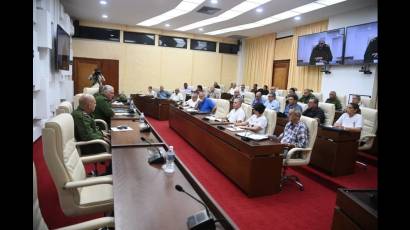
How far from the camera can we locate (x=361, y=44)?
657cm

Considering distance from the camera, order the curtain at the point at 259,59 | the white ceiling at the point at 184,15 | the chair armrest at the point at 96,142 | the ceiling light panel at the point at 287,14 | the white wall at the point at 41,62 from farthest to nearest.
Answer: the curtain at the point at 259,59 → the white ceiling at the point at 184,15 → the ceiling light panel at the point at 287,14 → the white wall at the point at 41,62 → the chair armrest at the point at 96,142

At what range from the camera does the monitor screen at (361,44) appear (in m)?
6.25

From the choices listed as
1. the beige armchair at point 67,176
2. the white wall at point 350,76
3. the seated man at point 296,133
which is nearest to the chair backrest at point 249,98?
the white wall at point 350,76

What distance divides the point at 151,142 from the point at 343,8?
6581 mm

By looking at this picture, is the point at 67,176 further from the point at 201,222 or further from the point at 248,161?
the point at 248,161

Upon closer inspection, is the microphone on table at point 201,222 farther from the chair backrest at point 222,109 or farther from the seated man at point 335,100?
the seated man at point 335,100

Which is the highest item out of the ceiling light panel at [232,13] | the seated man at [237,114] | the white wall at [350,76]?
the ceiling light panel at [232,13]

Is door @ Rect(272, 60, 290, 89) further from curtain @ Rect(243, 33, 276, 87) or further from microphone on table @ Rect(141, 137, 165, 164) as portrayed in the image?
microphone on table @ Rect(141, 137, 165, 164)

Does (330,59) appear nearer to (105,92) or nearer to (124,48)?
(105,92)

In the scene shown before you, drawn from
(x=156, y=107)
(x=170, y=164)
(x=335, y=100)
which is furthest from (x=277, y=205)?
(x=156, y=107)

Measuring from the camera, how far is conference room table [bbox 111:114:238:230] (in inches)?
49.9

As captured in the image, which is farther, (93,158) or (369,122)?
(369,122)

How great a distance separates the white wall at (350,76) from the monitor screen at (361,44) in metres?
0.29

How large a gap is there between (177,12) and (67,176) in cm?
713
